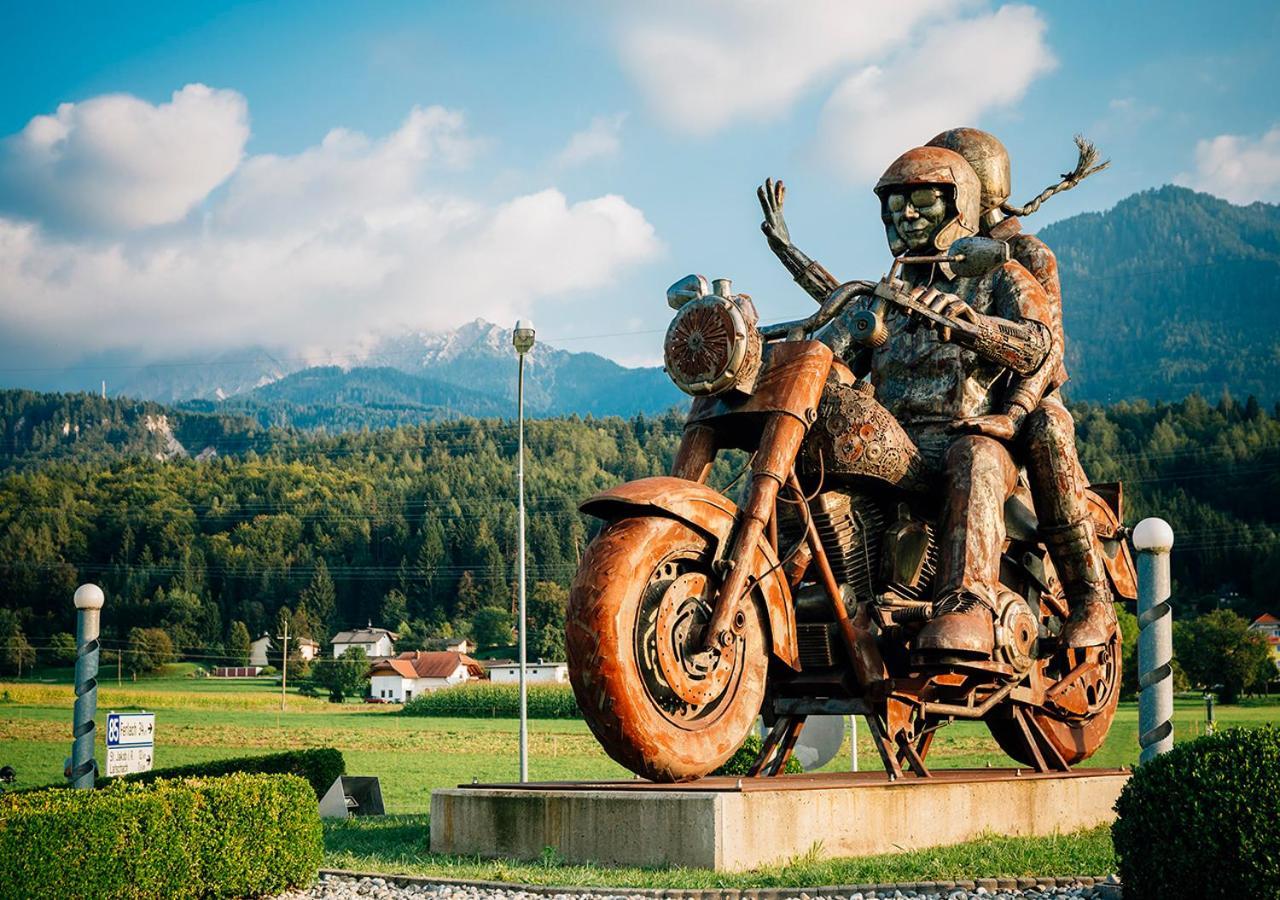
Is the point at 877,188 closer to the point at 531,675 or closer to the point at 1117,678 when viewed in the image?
the point at 1117,678

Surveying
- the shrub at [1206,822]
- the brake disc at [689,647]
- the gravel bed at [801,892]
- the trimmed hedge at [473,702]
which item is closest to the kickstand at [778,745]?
the brake disc at [689,647]

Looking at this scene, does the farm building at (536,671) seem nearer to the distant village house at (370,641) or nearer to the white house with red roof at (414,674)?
the white house with red roof at (414,674)

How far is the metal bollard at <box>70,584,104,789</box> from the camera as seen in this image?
1232 cm

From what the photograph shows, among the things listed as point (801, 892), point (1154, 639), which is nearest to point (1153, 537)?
point (1154, 639)

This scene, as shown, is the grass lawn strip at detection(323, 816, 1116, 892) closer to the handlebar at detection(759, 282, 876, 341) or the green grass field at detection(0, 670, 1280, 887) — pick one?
the green grass field at detection(0, 670, 1280, 887)

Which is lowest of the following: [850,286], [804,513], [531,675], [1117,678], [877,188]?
[531,675]

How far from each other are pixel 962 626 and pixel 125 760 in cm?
926

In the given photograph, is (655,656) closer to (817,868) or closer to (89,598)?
(817,868)

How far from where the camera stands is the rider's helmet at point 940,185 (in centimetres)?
1107

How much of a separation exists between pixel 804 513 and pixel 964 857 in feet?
8.11

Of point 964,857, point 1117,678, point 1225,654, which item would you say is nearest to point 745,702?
point 964,857

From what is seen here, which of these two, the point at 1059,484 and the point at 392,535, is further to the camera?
the point at 392,535

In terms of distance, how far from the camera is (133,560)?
101 metres

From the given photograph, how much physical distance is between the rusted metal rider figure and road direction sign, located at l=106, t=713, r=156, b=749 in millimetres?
8369
